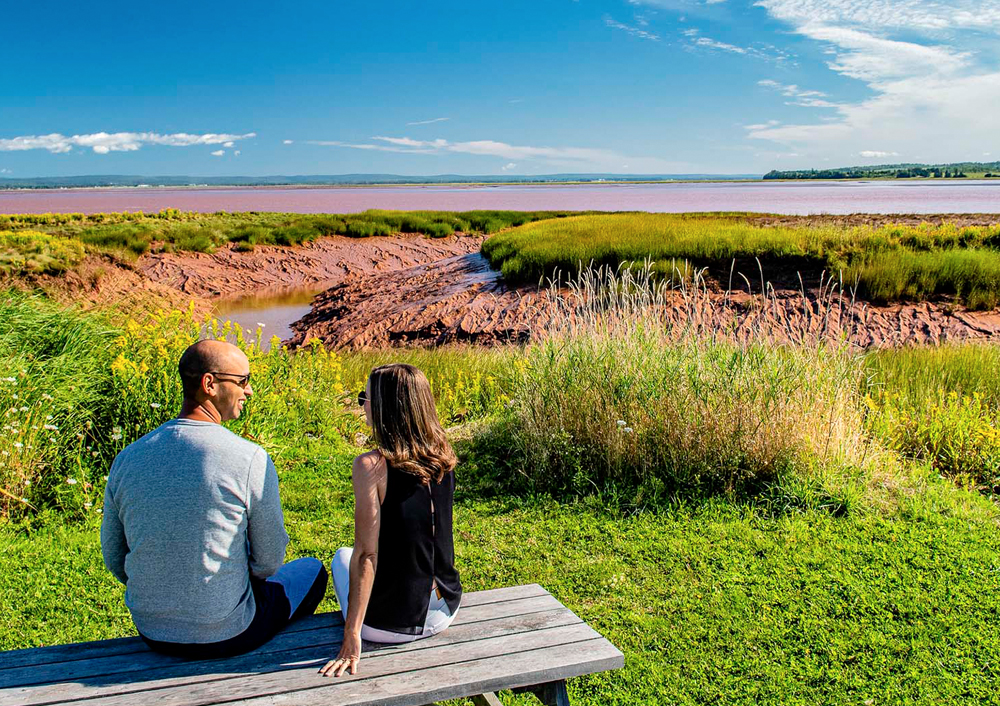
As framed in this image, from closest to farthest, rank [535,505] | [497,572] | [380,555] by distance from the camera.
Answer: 1. [380,555]
2. [497,572]
3. [535,505]

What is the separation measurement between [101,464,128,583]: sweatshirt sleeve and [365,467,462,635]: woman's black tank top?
0.92 meters

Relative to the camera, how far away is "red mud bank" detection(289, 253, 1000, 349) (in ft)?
43.1

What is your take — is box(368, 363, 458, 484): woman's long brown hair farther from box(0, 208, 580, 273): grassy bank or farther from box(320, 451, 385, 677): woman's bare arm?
box(0, 208, 580, 273): grassy bank

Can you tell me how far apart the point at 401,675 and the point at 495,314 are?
14062 millimetres

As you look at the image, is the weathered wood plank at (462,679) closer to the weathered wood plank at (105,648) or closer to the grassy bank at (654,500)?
the weathered wood plank at (105,648)

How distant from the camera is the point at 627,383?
6164 millimetres

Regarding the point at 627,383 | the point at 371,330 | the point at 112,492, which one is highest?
the point at 112,492

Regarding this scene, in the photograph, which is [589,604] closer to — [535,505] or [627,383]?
[535,505]

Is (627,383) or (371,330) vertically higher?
(627,383)

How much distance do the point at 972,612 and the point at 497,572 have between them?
2.79 m

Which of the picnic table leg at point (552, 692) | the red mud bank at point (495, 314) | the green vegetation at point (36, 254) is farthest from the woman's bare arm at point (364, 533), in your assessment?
the green vegetation at point (36, 254)

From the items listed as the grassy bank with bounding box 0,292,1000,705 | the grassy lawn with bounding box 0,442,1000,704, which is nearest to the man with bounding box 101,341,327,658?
the grassy lawn with bounding box 0,442,1000,704

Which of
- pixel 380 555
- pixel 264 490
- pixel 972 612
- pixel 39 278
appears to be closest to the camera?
pixel 264 490

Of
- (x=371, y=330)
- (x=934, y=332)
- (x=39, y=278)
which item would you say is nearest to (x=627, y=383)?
(x=934, y=332)
